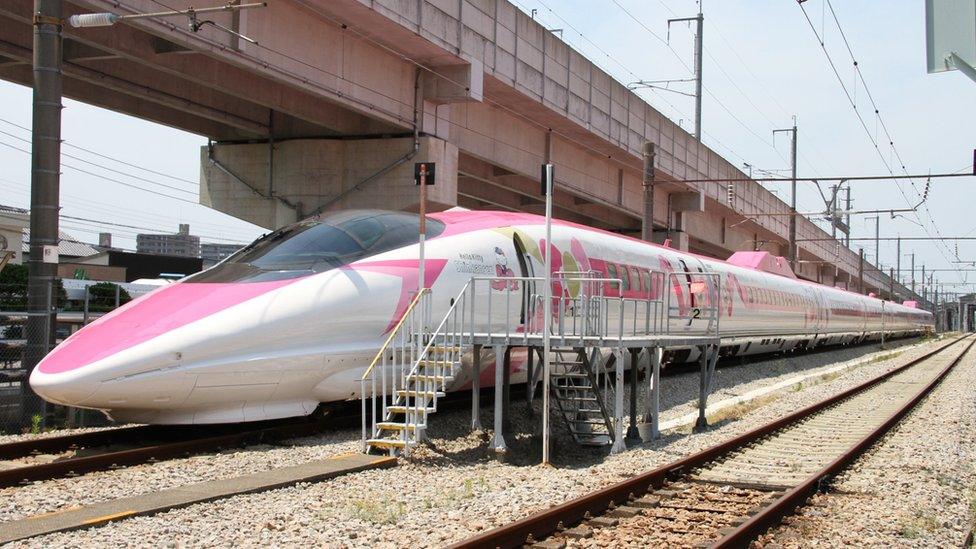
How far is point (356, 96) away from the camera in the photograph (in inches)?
780

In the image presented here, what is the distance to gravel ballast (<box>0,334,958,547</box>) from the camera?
21.0 ft

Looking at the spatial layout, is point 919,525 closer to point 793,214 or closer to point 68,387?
point 68,387

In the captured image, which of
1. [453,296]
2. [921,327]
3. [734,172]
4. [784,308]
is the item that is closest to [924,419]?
[453,296]

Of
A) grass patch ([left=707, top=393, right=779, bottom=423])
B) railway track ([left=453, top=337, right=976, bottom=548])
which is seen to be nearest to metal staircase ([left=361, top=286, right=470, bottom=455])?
railway track ([left=453, top=337, right=976, bottom=548])

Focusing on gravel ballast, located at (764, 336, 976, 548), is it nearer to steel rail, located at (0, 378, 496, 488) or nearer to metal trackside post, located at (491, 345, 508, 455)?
metal trackside post, located at (491, 345, 508, 455)

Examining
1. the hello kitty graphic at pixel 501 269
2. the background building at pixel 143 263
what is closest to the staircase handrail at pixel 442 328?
the hello kitty graphic at pixel 501 269

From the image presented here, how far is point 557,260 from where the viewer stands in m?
14.5

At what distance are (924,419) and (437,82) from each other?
12.6 metres

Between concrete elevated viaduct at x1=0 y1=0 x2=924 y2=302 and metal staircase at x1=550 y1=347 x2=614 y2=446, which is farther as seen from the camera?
concrete elevated viaduct at x1=0 y1=0 x2=924 y2=302

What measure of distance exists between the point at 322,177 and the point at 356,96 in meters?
3.44

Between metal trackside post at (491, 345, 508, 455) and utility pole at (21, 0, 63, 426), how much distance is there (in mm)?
5782

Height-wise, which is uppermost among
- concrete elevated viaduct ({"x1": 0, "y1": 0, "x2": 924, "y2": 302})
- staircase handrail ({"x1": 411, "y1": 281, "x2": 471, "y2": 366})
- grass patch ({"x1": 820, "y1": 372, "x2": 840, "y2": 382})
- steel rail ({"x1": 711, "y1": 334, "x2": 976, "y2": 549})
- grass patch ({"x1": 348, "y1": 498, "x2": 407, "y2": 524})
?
concrete elevated viaduct ({"x1": 0, "y1": 0, "x2": 924, "y2": 302})

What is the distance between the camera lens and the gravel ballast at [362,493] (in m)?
6.41

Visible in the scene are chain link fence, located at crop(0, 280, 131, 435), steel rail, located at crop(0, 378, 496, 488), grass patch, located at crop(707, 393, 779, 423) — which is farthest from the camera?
grass patch, located at crop(707, 393, 779, 423)
